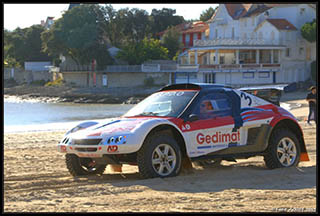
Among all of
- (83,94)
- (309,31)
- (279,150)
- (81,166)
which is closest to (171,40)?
(83,94)

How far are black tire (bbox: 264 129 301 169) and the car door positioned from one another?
0.65 m

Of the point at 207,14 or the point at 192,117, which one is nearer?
the point at 192,117

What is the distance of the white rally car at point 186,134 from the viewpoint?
905 centimetres

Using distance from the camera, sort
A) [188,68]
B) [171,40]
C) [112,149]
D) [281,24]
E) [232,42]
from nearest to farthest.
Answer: [112,149]
[232,42]
[188,68]
[281,24]
[171,40]

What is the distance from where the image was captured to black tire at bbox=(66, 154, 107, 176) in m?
9.73

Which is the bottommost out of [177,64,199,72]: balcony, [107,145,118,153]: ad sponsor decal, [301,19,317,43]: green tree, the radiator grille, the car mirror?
[107,145,118,153]: ad sponsor decal

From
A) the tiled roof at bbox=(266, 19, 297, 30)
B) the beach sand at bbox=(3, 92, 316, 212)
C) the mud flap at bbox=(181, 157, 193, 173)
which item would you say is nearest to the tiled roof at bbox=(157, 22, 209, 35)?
the tiled roof at bbox=(266, 19, 297, 30)

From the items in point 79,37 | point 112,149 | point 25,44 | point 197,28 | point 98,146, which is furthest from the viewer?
point 25,44

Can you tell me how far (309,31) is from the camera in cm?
6838

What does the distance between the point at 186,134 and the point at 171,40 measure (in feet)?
248

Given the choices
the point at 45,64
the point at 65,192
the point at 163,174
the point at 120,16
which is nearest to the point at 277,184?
the point at 163,174

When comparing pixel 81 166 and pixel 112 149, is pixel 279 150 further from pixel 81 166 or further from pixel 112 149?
pixel 81 166

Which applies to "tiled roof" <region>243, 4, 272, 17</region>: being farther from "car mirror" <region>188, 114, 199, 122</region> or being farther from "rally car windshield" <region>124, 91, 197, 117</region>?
"car mirror" <region>188, 114, 199, 122</region>

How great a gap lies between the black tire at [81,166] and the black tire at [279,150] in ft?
9.48
